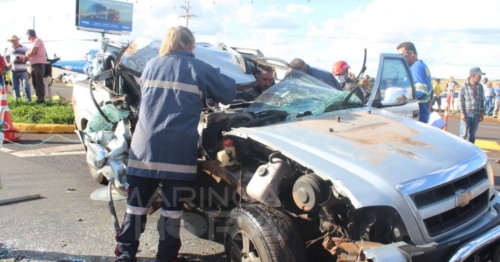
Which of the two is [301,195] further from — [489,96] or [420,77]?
[489,96]

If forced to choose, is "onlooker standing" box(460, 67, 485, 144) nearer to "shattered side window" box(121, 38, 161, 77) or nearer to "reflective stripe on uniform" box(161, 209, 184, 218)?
"shattered side window" box(121, 38, 161, 77)

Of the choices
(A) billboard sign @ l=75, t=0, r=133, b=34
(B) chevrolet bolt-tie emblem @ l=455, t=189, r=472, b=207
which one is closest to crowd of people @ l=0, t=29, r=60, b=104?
(B) chevrolet bolt-tie emblem @ l=455, t=189, r=472, b=207

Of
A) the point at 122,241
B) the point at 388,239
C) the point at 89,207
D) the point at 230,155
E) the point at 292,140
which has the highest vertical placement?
the point at 292,140

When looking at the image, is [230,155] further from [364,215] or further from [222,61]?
[222,61]

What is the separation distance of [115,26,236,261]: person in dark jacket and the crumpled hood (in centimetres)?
41

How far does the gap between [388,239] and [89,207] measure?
3.36 metres

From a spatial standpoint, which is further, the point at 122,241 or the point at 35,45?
the point at 35,45

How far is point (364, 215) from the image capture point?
9.24 ft

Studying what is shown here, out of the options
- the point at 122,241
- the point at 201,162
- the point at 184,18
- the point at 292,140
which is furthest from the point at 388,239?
the point at 184,18

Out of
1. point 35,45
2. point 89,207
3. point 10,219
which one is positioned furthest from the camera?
point 35,45

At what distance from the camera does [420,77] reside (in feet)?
19.5

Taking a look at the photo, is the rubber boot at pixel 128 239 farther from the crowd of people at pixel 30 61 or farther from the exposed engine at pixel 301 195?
the crowd of people at pixel 30 61

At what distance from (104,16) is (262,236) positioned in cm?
3520

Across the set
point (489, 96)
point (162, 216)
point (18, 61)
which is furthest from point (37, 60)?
Answer: point (489, 96)
